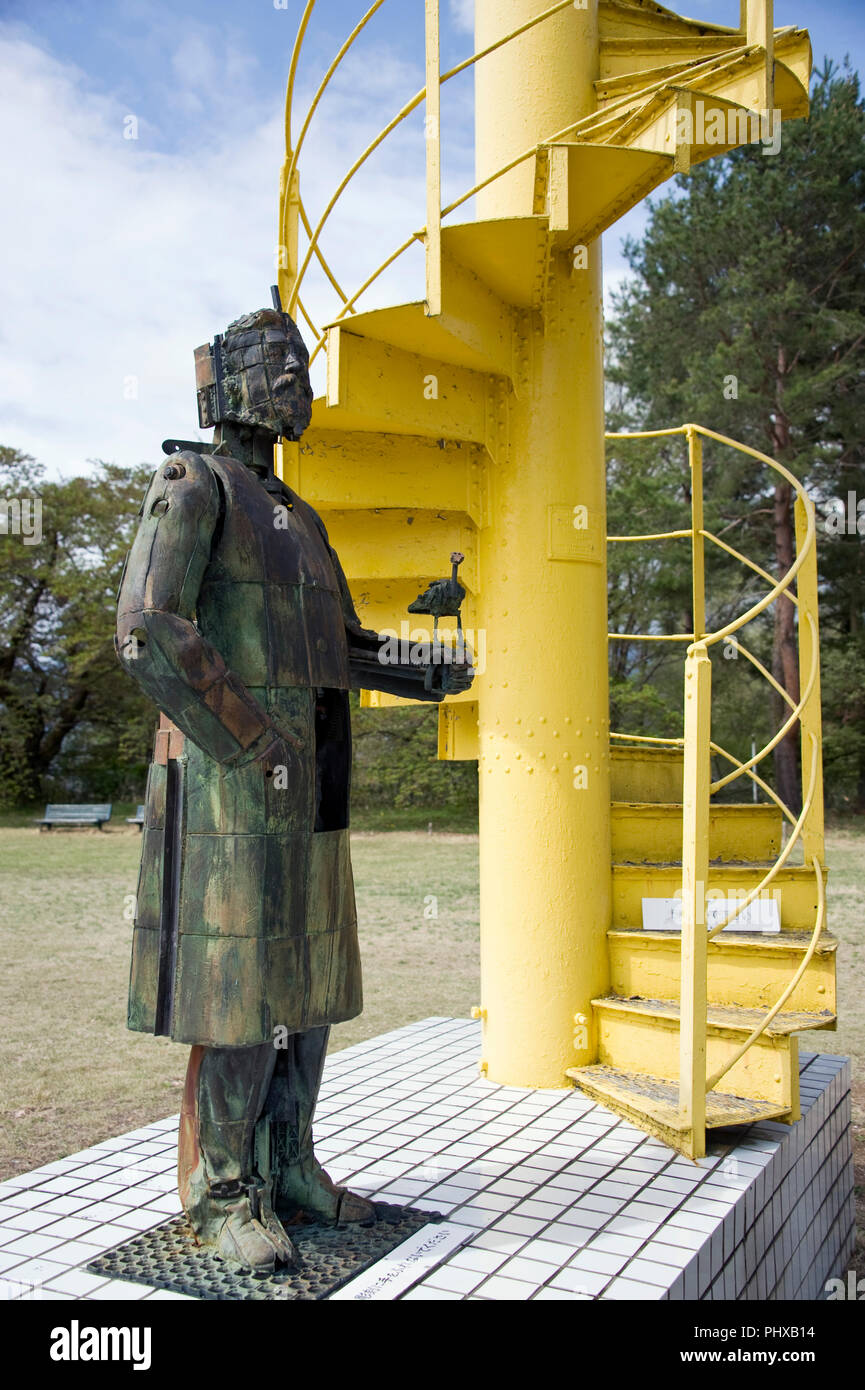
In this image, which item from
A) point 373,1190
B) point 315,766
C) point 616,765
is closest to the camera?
point 315,766

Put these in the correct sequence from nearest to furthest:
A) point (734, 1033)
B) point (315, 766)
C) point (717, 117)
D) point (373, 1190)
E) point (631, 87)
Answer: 1. point (315, 766)
2. point (373, 1190)
3. point (734, 1033)
4. point (717, 117)
5. point (631, 87)

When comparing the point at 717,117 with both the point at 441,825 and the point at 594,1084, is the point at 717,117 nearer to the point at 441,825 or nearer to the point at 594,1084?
the point at 594,1084

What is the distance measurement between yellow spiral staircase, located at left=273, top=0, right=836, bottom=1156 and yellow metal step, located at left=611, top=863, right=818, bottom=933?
0.03 feet

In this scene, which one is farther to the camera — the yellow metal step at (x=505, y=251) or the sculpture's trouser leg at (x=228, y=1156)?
the yellow metal step at (x=505, y=251)

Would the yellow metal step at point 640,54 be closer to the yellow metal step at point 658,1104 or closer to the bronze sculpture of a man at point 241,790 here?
the bronze sculpture of a man at point 241,790

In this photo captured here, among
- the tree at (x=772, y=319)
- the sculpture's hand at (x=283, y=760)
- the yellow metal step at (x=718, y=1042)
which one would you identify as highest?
the tree at (x=772, y=319)

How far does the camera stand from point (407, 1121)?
15.1 ft

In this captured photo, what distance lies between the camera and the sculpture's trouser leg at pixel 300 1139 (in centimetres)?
327

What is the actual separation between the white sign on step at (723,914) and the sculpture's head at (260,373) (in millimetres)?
2931

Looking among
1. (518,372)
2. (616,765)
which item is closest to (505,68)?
(518,372)

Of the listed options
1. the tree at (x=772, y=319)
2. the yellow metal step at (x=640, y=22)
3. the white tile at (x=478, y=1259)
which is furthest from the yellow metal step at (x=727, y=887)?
the tree at (x=772, y=319)

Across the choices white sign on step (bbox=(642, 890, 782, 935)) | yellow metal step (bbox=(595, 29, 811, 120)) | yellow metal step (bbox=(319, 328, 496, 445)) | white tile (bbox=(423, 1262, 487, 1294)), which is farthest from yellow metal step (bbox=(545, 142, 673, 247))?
white tile (bbox=(423, 1262, 487, 1294))

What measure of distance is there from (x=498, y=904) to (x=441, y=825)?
1912 cm

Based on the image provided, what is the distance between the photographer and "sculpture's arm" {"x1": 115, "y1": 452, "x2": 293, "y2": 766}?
276 centimetres
